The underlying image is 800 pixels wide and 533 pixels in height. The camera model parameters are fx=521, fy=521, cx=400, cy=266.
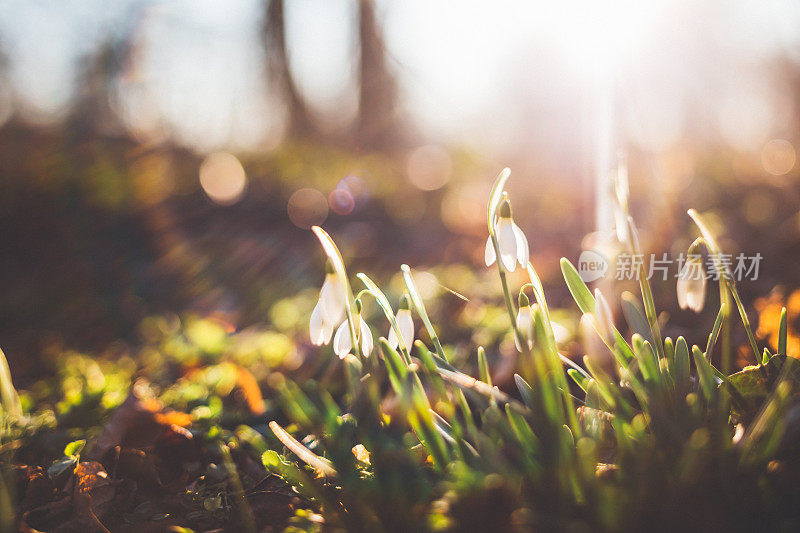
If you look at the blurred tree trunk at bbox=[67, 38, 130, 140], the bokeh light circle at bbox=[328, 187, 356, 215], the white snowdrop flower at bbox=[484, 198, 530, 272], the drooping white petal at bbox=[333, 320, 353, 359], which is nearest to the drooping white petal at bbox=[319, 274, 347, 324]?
the drooping white petal at bbox=[333, 320, 353, 359]

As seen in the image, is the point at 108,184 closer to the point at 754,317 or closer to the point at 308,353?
the point at 308,353

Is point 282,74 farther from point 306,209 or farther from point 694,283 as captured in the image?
point 694,283

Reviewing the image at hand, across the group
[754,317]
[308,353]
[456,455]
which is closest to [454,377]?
[456,455]

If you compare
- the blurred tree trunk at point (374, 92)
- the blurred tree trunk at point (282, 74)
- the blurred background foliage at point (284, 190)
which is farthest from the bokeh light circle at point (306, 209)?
the blurred tree trunk at point (374, 92)

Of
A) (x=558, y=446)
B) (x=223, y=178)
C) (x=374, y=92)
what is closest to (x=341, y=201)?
(x=223, y=178)

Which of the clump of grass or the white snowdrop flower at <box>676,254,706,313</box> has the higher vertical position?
the white snowdrop flower at <box>676,254,706,313</box>

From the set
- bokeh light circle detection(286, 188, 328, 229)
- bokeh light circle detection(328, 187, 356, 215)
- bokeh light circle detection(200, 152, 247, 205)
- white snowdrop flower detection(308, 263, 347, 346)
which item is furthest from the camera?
bokeh light circle detection(328, 187, 356, 215)

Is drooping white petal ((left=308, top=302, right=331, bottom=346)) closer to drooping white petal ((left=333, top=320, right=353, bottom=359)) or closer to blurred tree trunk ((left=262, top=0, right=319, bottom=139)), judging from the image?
drooping white petal ((left=333, top=320, right=353, bottom=359))
